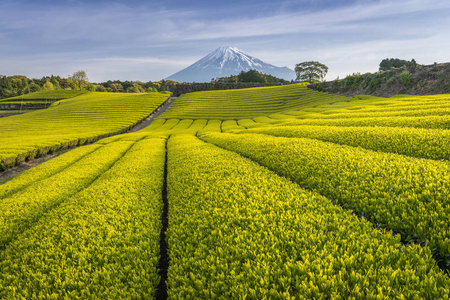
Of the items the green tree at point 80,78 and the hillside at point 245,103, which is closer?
the hillside at point 245,103

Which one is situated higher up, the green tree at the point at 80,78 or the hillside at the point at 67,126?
the green tree at the point at 80,78

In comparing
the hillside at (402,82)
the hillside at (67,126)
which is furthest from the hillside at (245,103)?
the hillside at (67,126)

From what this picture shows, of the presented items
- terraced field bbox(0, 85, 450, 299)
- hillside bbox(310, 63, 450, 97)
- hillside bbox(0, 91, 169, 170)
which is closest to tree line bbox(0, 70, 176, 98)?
hillside bbox(0, 91, 169, 170)

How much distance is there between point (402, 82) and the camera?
35.8m

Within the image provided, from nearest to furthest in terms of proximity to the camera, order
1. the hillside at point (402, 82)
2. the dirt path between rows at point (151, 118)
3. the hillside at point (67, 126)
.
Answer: the hillside at point (67, 126), the hillside at point (402, 82), the dirt path between rows at point (151, 118)

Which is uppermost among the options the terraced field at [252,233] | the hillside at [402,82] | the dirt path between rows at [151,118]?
the hillside at [402,82]

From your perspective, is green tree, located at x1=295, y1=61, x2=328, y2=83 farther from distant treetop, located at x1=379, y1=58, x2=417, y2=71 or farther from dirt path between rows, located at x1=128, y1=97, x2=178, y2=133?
dirt path between rows, located at x1=128, y1=97, x2=178, y2=133

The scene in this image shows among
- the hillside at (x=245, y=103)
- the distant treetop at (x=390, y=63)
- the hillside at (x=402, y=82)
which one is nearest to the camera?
the hillside at (x=402, y=82)

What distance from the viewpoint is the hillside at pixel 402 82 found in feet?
104

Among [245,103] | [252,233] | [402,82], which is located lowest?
[252,233]

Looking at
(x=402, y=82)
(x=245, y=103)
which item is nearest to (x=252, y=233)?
(x=402, y=82)

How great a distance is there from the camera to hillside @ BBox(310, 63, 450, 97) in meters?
31.7

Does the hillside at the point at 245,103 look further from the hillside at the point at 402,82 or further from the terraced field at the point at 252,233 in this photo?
the terraced field at the point at 252,233

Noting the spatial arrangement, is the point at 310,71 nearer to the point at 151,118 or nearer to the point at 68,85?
the point at 151,118
